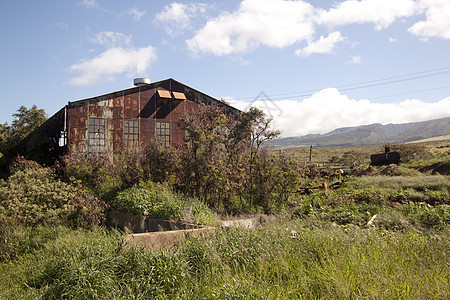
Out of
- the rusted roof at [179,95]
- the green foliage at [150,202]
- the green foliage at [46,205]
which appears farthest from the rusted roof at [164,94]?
the green foliage at [46,205]

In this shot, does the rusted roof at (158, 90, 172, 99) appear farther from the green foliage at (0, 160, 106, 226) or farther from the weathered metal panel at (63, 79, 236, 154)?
the green foliage at (0, 160, 106, 226)

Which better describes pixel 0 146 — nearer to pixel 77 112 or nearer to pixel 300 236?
pixel 77 112

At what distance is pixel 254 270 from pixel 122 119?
14.2 metres

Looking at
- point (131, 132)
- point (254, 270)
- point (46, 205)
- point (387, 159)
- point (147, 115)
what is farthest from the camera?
point (387, 159)

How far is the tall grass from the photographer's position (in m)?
3.66

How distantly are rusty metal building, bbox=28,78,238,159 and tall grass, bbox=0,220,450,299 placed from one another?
1069cm

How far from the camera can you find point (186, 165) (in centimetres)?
1030

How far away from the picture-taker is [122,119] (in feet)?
55.7

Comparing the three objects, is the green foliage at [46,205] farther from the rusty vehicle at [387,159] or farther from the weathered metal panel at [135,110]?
the rusty vehicle at [387,159]

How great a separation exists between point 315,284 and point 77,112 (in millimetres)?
15252

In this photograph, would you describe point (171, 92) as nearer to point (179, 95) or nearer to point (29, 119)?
point (179, 95)

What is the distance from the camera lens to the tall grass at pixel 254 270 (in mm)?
3658

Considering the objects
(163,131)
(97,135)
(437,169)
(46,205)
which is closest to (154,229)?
(46,205)

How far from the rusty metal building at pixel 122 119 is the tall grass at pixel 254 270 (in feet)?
35.1
